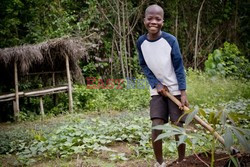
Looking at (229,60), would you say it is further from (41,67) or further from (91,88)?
(41,67)

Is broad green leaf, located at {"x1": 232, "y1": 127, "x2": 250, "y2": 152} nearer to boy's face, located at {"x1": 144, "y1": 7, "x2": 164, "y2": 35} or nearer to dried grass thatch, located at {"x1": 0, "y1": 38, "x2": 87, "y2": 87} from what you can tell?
boy's face, located at {"x1": 144, "y1": 7, "x2": 164, "y2": 35}

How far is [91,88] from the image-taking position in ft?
36.9

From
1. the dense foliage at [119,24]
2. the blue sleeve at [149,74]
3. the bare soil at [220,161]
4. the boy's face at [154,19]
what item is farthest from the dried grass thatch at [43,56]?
the bare soil at [220,161]

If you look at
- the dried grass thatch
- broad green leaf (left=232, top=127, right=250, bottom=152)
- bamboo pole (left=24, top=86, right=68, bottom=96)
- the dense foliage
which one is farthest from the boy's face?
the dense foliage

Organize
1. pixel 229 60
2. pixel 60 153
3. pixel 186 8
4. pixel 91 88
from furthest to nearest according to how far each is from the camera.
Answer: pixel 186 8, pixel 229 60, pixel 91 88, pixel 60 153

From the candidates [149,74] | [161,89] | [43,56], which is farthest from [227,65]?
[161,89]

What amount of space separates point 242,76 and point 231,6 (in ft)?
16.4

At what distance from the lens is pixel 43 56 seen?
949cm

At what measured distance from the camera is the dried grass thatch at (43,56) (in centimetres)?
874

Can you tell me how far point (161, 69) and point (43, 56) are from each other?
7.14 metres

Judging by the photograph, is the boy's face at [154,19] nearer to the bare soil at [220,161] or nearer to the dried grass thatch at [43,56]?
the bare soil at [220,161]

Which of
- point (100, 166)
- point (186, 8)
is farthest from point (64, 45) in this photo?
point (186, 8)

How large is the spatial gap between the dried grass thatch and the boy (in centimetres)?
645

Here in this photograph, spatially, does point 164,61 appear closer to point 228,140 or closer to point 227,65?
point 228,140
